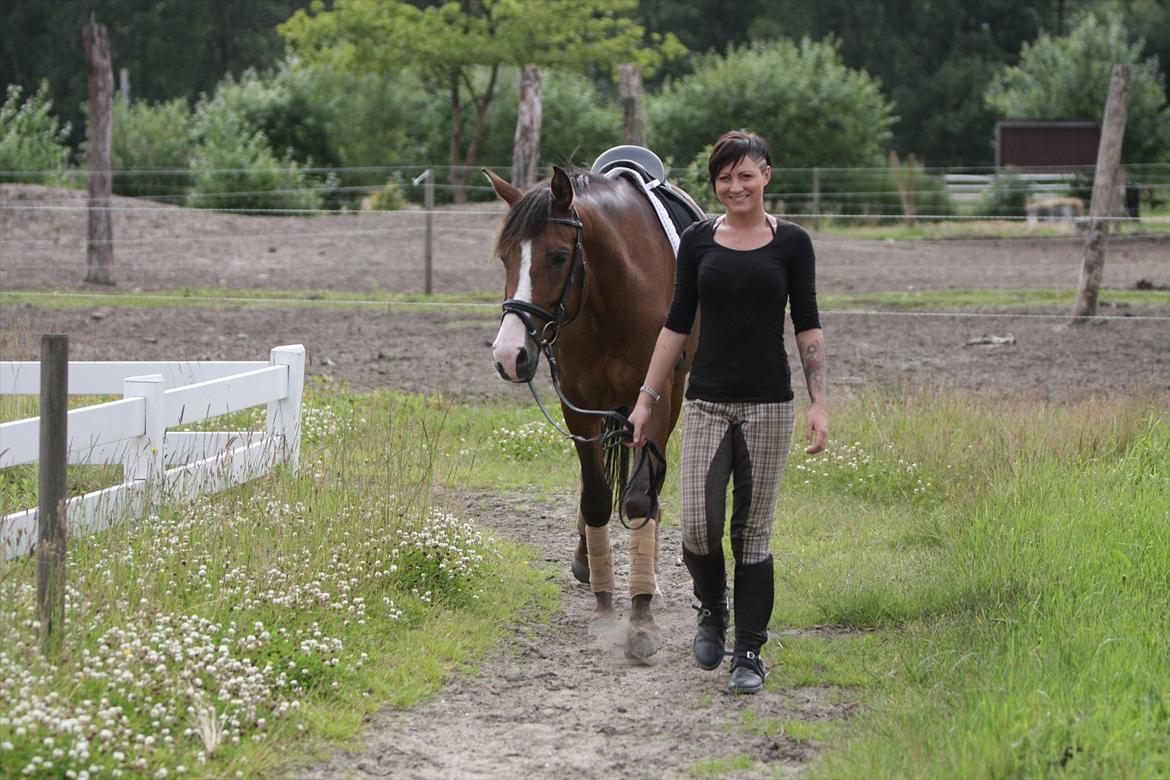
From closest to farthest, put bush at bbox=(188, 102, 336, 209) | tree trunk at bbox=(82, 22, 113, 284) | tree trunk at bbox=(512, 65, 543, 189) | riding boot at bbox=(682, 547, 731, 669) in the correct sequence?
riding boot at bbox=(682, 547, 731, 669) → tree trunk at bbox=(82, 22, 113, 284) → tree trunk at bbox=(512, 65, 543, 189) → bush at bbox=(188, 102, 336, 209)

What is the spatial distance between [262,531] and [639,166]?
2379 mm

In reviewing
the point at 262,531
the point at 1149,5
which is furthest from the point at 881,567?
the point at 1149,5

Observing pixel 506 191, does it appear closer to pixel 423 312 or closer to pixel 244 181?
pixel 423 312

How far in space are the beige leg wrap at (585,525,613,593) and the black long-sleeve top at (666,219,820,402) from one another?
4.10ft

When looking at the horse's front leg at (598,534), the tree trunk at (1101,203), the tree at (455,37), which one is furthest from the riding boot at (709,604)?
the tree at (455,37)

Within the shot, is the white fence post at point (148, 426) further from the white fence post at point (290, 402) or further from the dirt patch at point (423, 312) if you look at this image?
the dirt patch at point (423, 312)

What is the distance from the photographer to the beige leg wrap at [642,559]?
5535 mm

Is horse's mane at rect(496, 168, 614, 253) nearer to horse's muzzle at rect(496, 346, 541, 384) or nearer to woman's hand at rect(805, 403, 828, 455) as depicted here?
horse's muzzle at rect(496, 346, 541, 384)

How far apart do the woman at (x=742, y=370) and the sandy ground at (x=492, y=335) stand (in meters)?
0.51

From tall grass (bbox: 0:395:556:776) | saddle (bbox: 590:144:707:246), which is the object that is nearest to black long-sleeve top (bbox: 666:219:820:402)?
saddle (bbox: 590:144:707:246)

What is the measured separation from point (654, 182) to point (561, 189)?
3.74ft

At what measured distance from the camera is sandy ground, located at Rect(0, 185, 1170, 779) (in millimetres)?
4457

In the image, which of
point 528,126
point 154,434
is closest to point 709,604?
point 154,434

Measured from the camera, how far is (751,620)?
16.2 feet
